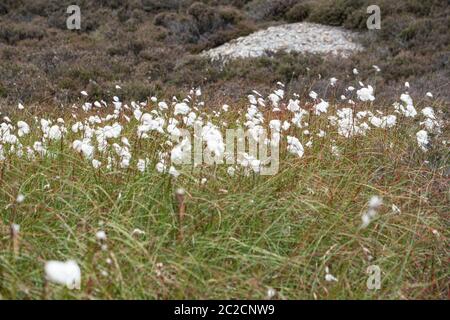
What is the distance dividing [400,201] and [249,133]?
1.29 meters

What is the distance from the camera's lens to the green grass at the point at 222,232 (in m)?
2.78

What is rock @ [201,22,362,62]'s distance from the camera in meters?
17.0

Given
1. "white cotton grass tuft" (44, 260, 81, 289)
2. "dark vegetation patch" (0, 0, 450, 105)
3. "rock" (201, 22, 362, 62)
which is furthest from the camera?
"rock" (201, 22, 362, 62)

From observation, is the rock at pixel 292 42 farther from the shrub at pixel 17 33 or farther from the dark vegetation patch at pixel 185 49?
the shrub at pixel 17 33

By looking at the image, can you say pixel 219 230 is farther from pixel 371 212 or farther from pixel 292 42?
pixel 292 42

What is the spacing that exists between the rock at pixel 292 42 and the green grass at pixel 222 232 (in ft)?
41.0

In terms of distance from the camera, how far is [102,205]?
11.1 ft

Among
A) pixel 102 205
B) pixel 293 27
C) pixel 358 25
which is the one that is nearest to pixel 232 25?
pixel 293 27

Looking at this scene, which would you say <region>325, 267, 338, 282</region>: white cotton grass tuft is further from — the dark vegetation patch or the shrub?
the shrub

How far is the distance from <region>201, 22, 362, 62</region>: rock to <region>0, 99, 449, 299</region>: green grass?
12483 mm

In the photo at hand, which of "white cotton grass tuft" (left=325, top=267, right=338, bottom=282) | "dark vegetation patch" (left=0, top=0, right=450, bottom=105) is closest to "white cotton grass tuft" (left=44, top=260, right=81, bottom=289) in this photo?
"white cotton grass tuft" (left=325, top=267, right=338, bottom=282)

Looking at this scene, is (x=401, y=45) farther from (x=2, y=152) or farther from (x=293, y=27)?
(x=2, y=152)

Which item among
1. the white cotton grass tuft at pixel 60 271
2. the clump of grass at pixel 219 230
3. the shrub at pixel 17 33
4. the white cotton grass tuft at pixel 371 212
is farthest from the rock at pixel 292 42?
the white cotton grass tuft at pixel 60 271

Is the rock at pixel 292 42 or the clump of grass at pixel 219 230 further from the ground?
the rock at pixel 292 42
